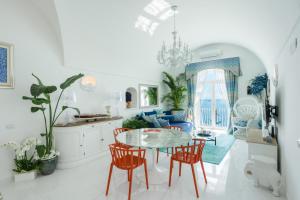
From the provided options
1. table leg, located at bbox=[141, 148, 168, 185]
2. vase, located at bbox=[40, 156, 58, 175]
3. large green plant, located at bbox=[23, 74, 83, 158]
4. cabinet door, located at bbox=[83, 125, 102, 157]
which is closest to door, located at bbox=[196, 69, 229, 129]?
table leg, located at bbox=[141, 148, 168, 185]

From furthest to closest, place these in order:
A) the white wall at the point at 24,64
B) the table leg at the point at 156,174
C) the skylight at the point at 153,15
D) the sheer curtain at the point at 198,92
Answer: the sheer curtain at the point at 198,92 → the skylight at the point at 153,15 → the white wall at the point at 24,64 → the table leg at the point at 156,174

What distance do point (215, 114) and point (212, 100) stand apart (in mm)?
650

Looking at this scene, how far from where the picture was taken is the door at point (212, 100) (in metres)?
6.67

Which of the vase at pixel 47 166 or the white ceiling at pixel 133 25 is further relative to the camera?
the vase at pixel 47 166

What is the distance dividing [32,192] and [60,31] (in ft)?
10.0

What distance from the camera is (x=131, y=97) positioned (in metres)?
6.03

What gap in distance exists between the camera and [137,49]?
4945mm

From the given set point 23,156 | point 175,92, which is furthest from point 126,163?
point 175,92

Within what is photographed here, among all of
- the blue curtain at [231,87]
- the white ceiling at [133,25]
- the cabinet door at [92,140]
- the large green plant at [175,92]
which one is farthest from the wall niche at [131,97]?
the blue curtain at [231,87]

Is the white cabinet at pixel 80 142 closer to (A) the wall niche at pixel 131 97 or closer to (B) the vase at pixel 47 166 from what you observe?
(B) the vase at pixel 47 166

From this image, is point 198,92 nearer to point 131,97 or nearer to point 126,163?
point 131,97

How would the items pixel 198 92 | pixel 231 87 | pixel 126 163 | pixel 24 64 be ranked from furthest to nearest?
pixel 198 92 → pixel 231 87 → pixel 24 64 → pixel 126 163

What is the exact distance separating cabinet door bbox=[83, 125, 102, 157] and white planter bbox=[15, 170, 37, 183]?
1.01 m

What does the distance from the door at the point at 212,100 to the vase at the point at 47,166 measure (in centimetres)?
606
